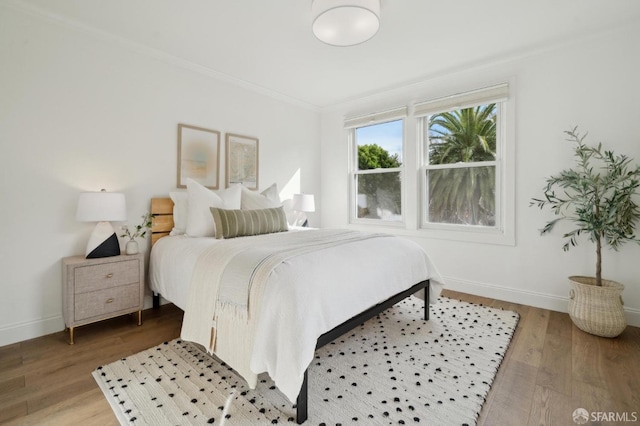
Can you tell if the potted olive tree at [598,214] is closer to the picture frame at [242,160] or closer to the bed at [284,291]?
the bed at [284,291]

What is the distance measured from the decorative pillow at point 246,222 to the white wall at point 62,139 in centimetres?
93

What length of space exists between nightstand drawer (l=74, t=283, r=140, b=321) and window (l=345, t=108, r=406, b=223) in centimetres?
302

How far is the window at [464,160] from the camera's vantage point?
10.6ft

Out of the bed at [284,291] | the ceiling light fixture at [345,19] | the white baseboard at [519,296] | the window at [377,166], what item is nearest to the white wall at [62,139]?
the bed at [284,291]

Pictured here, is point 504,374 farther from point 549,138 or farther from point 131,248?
point 131,248

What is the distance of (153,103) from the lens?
2.94 meters

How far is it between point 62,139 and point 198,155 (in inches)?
45.9

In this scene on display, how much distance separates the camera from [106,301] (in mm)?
2352

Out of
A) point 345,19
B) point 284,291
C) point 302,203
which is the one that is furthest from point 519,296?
point 345,19

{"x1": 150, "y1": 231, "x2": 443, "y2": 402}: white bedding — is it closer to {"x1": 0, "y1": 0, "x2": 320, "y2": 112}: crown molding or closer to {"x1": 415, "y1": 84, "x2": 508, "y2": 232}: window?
{"x1": 415, "y1": 84, "x2": 508, "y2": 232}: window

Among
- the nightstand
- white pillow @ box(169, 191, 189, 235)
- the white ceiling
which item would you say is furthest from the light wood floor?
the white ceiling

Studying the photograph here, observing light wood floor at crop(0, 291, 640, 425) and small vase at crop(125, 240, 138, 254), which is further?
small vase at crop(125, 240, 138, 254)

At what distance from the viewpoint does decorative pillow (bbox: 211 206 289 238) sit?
256cm

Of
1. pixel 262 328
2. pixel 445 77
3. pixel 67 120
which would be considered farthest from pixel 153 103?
pixel 445 77
